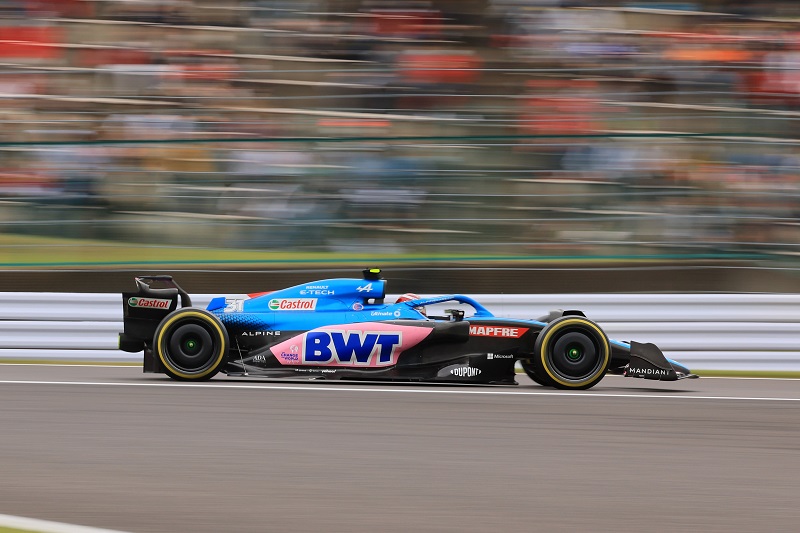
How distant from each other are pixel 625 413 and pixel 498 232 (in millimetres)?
3489

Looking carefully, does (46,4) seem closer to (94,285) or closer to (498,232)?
(94,285)

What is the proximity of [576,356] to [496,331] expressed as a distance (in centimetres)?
60

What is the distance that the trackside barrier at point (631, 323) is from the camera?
29.5 ft

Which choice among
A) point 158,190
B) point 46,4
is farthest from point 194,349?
point 46,4

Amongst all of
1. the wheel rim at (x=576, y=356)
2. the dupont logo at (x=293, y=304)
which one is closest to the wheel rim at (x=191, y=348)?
the dupont logo at (x=293, y=304)

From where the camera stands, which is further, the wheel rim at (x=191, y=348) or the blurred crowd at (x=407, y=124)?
the blurred crowd at (x=407, y=124)

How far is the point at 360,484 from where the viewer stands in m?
4.36

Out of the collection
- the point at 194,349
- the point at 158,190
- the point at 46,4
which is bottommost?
the point at 194,349

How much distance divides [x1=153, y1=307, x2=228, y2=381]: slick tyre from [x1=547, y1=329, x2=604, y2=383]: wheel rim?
2321mm

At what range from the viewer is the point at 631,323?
361 inches

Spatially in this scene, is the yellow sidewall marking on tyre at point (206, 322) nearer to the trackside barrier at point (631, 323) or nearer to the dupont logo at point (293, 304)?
the dupont logo at point (293, 304)

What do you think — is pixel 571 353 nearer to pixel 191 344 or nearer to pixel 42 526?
pixel 191 344

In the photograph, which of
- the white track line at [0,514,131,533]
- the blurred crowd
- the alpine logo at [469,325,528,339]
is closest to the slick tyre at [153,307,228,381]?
the alpine logo at [469,325,528,339]

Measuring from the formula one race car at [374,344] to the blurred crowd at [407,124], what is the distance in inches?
82.8
